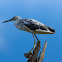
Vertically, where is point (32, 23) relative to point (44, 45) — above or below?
above

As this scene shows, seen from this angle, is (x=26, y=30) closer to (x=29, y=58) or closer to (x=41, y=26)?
(x=41, y=26)

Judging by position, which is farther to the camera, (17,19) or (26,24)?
(17,19)

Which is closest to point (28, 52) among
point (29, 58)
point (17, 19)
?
point (29, 58)

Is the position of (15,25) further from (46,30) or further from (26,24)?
(46,30)

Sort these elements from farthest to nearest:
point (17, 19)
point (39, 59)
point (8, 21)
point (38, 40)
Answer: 1. point (8, 21)
2. point (17, 19)
3. point (38, 40)
4. point (39, 59)

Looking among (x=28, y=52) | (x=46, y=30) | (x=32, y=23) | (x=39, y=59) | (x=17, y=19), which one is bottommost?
(x=39, y=59)

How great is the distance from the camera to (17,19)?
4996 millimetres

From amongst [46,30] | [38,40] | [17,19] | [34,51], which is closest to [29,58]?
[34,51]

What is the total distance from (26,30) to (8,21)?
43.0 inches

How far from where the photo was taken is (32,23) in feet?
14.6

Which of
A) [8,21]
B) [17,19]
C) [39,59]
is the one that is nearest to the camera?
[39,59]

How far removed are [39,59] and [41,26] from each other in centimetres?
88

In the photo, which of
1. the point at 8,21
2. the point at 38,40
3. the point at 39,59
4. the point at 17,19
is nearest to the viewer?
the point at 39,59

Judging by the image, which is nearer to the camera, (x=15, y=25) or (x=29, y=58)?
(x=29, y=58)
